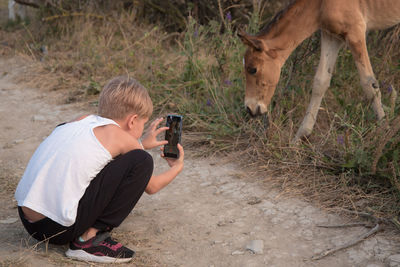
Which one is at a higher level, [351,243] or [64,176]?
[64,176]

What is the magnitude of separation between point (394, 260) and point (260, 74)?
2352 millimetres

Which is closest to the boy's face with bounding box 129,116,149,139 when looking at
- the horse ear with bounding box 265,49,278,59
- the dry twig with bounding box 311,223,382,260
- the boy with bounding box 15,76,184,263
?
the boy with bounding box 15,76,184,263

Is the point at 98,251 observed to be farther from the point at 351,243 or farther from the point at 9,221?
the point at 351,243

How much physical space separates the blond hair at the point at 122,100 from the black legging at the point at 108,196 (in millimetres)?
250

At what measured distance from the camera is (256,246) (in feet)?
9.47

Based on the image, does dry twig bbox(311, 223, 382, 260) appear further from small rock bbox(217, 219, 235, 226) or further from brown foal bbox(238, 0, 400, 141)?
brown foal bbox(238, 0, 400, 141)

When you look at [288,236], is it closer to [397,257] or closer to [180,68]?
[397,257]

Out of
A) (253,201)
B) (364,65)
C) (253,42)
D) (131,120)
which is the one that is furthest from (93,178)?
(364,65)

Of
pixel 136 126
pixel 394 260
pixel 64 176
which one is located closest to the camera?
pixel 64 176

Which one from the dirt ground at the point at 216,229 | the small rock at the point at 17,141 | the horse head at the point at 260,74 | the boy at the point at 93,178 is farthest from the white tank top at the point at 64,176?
the small rock at the point at 17,141

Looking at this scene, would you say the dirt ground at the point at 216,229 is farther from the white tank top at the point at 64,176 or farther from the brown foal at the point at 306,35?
Result: the brown foal at the point at 306,35

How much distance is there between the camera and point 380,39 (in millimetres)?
5812

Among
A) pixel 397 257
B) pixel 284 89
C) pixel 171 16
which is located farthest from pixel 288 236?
pixel 171 16

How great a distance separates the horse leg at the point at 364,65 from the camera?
4273 millimetres
